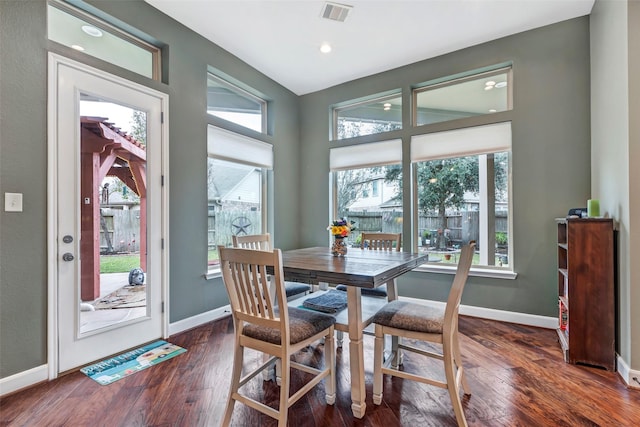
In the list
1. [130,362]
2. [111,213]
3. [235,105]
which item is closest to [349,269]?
[130,362]

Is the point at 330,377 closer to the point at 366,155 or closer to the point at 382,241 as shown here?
the point at 382,241

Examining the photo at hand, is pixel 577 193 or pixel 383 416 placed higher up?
pixel 577 193

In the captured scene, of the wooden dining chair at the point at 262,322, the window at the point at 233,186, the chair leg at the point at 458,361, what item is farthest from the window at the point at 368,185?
the wooden dining chair at the point at 262,322

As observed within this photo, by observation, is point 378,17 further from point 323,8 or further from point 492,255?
point 492,255

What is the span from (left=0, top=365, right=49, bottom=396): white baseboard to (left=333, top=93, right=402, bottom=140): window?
400 cm

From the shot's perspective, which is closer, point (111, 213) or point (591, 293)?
point (591, 293)

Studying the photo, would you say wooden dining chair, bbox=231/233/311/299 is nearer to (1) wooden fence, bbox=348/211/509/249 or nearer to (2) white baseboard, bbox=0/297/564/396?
(2) white baseboard, bbox=0/297/564/396

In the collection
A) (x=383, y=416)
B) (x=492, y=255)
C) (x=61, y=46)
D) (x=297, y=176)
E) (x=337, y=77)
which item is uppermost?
(x=337, y=77)

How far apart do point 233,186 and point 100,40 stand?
6.10 ft

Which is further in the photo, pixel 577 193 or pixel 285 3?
pixel 577 193

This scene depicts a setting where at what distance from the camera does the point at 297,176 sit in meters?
4.77

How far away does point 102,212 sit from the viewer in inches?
97.1

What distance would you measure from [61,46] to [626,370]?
4.64 metres

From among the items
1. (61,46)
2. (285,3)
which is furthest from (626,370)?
(61,46)
